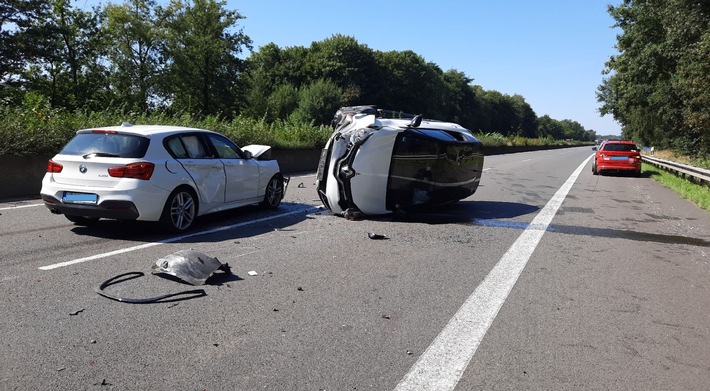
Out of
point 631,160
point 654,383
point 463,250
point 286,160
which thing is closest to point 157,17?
point 286,160

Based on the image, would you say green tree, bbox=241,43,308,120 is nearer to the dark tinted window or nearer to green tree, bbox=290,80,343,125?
green tree, bbox=290,80,343,125

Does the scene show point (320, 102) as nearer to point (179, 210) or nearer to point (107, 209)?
point (179, 210)

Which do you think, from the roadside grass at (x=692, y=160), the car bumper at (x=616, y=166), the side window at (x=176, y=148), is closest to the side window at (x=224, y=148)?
the side window at (x=176, y=148)

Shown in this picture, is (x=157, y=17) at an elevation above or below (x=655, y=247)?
above

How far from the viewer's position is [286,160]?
21547 millimetres

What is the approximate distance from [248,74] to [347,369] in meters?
52.5

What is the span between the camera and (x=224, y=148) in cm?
902

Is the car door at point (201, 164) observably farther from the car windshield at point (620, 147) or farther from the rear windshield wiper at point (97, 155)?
the car windshield at point (620, 147)

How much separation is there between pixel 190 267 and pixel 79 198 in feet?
8.72

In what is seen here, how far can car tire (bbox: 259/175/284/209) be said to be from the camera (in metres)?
10.1

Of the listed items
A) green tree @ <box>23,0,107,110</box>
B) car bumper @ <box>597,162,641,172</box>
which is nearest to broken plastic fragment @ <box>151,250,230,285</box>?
car bumper @ <box>597,162,641,172</box>

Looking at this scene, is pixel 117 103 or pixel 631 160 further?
pixel 117 103

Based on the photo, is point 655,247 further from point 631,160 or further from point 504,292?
point 631,160

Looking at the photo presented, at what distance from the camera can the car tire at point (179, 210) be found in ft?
24.4
